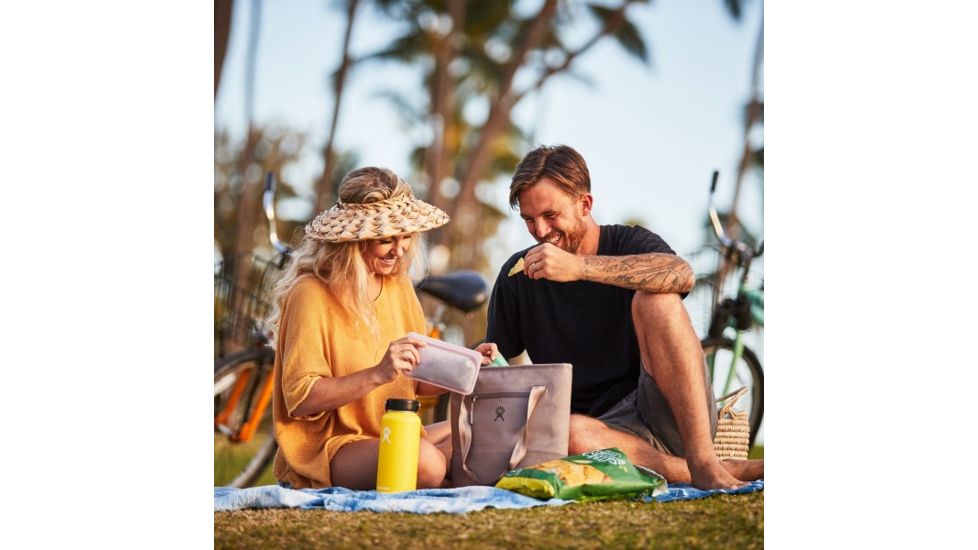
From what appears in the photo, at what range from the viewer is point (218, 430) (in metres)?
3.92

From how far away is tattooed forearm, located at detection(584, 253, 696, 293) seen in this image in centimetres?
276

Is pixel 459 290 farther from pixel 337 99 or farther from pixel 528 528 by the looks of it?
pixel 337 99

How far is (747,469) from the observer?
9.23ft

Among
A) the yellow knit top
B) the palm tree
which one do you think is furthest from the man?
the palm tree

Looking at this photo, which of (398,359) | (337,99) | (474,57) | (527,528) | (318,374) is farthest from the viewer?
(474,57)

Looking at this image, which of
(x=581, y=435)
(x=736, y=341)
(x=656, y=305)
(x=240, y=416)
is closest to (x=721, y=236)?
(x=736, y=341)

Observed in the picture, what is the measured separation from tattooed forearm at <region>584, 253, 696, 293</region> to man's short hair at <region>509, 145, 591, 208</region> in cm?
39

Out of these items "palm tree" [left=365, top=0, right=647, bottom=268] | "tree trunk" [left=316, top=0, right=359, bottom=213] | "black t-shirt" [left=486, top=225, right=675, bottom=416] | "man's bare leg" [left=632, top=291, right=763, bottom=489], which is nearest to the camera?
"man's bare leg" [left=632, top=291, right=763, bottom=489]

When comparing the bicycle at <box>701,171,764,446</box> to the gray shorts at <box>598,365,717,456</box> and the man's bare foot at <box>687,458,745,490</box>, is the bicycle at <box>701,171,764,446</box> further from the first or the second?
the man's bare foot at <box>687,458,745,490</box>

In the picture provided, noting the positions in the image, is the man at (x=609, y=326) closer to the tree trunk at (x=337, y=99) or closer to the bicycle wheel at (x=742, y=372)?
the bicycle wheel at (x=742, y=372)

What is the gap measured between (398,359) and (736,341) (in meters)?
1.92
